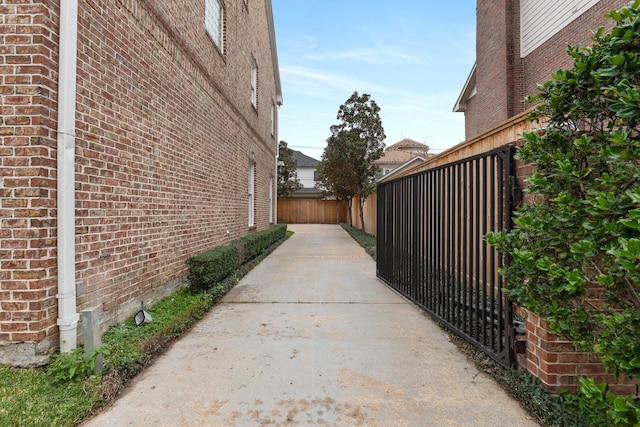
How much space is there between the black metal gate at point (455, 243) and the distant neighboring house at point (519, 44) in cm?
592

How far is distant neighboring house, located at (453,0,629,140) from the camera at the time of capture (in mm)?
7957

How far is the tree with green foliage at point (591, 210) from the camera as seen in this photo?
137 centimetres

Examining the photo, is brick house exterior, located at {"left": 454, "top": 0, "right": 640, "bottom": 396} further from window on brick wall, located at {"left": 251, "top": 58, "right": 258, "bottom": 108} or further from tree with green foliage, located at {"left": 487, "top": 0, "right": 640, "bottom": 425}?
window on brick wall, located at {"left": 251, "top": 58, "right": 258, "bottom": 108}

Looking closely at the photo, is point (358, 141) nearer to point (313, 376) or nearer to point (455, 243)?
point (455, 243)

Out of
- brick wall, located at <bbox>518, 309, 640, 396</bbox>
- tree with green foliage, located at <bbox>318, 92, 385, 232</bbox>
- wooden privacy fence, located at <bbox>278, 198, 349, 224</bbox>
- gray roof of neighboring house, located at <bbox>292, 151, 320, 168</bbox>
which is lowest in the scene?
brick wall, located at <bbox>518, 309, 640, 396</bbox>

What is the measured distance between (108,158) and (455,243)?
373 centimetres

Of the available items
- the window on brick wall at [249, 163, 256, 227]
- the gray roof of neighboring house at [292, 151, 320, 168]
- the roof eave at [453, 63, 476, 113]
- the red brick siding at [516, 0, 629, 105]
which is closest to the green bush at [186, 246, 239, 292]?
the window on brick wall at [249, 163, 256, 227]

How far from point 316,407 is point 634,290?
190cm

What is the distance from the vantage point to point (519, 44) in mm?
10133

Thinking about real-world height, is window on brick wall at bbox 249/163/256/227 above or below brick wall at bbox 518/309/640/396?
above

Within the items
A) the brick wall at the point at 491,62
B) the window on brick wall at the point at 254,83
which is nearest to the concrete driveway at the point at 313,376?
the window on brick wall at the point at 254,83

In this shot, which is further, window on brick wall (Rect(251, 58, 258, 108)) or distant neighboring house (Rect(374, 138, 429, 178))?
distant neighboring house (Rect(374, 138, 429, 178))

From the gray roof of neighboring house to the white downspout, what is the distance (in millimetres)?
35004

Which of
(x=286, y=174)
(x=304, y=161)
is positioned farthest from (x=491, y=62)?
(x=304, y=161)
